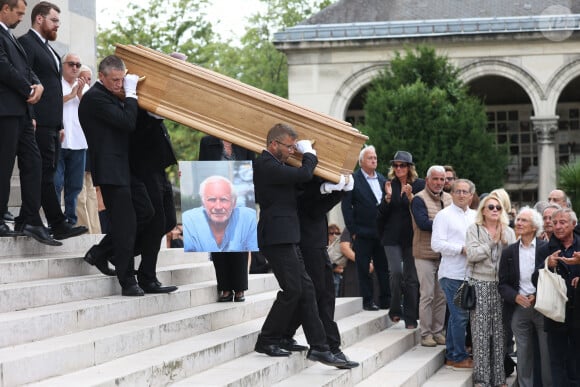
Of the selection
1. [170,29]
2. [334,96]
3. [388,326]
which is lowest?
[388,326]

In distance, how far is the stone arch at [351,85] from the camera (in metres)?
35.2

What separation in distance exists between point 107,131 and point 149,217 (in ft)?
2.80

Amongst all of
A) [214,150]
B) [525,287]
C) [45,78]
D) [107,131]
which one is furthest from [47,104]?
[525,287]

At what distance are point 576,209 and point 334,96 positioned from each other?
703 inches

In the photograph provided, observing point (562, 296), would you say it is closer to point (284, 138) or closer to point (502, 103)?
point (284, 138)

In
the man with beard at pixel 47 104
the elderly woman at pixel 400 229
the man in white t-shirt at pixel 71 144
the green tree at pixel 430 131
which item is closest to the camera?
the man with beard at pixel 47 104

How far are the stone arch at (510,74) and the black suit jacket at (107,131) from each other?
25949 mm

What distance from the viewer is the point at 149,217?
32.6 feet

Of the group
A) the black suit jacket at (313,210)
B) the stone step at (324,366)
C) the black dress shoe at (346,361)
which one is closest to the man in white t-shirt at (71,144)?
the stone step at (324,366)

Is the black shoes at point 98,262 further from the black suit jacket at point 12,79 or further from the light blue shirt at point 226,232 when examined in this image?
the black suit jacket at point 12,79

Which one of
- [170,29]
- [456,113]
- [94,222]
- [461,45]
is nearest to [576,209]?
[94,222]

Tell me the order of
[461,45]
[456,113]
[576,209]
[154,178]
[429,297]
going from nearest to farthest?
[154,178] < [429,297] < [576,209] < [456,113] < [461,45]

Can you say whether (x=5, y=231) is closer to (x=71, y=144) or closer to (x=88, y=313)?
(x=88, y=313)

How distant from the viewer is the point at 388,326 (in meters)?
13.5
